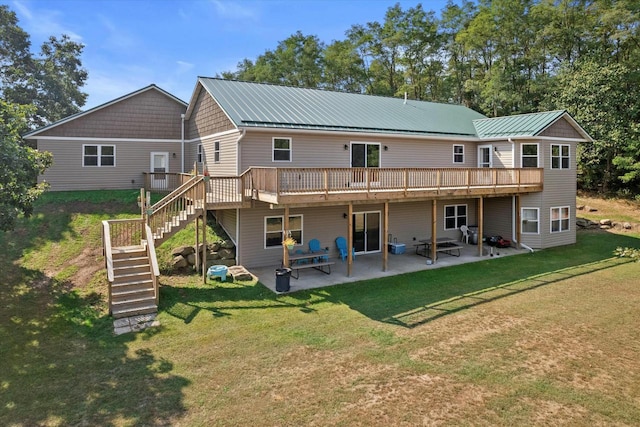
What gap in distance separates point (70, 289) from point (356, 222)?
10.7 metres

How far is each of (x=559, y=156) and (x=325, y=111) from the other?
38.6ft

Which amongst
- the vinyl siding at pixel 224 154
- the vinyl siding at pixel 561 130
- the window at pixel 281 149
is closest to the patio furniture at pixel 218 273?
the vinyl siding at pixel 224 154

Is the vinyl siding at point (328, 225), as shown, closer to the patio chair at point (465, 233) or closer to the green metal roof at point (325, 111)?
the patio chair at point (465, 233)

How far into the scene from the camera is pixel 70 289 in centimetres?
1158

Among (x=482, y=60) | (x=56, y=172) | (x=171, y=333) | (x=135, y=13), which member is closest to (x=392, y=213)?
(x=171, y=333)

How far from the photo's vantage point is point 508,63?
35.7 meters

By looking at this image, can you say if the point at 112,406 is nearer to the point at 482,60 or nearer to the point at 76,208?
the point at 76,208

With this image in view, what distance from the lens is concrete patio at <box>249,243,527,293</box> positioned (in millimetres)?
13242

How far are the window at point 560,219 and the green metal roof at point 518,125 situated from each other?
161 inches

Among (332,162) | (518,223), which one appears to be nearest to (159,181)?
(332,162)

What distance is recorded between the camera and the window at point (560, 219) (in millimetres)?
19625

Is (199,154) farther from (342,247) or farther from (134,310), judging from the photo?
(134,310)

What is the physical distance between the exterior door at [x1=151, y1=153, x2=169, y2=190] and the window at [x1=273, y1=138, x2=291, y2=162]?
26.8 ft

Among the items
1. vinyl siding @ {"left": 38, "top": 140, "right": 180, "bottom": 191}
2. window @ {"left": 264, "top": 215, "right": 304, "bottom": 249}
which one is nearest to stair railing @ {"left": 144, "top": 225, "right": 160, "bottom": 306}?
window @ {"left": 264, "top": 215, "right": 304, "bottom": 249}
